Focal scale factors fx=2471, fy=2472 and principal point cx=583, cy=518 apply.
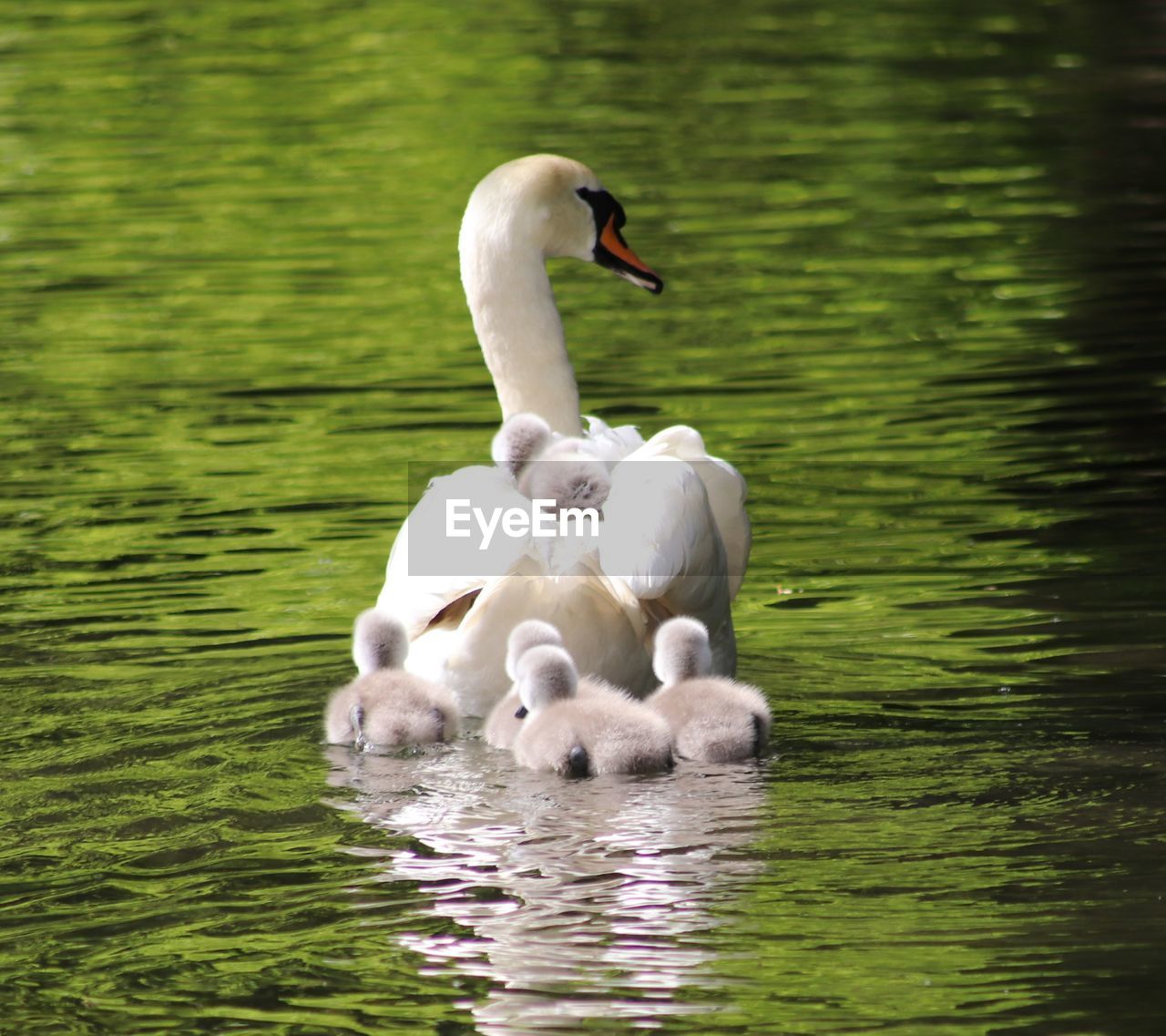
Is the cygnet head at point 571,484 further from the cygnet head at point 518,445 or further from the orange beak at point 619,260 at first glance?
the orange beak at point 619,260

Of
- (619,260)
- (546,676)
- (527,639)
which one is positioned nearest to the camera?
(546,676)

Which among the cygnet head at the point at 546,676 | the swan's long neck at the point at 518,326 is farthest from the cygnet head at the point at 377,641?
the swan's long neck at the point at 518,326

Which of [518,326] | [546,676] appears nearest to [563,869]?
[546,676]

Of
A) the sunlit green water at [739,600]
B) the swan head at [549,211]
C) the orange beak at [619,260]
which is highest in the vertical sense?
the swan head at [549,211]

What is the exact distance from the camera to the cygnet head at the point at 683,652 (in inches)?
255

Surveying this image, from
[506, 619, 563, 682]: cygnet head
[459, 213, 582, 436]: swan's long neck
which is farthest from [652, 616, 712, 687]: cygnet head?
[459, 213, 582, 436]: swan's long neck

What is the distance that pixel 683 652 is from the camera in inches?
255

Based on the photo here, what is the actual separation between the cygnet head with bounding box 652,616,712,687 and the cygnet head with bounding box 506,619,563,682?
0.30 m

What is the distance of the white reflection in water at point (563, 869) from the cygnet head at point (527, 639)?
0.27 metres

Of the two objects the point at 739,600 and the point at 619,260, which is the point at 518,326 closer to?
the point at 619,260

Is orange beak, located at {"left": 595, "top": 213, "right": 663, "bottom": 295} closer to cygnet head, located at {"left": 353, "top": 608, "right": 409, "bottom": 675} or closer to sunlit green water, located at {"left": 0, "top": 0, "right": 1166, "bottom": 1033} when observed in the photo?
sunlit green water, located at {"left": 0, "top": 0, "right": 1166, "bottom": 1033}

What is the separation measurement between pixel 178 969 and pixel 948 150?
16.6 m

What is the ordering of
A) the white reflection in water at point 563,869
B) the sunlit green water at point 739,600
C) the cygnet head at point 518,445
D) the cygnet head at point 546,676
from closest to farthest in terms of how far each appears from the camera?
1. the white reflection in water at point 563,869
2. the sunlit green water at point 739,600
3. the cygnet head at point 546,676
4. the cygnet head at point 518,445

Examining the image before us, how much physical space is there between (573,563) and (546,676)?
44cm
